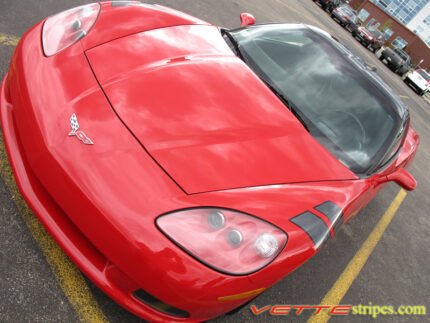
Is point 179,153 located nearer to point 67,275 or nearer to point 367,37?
point 67,275

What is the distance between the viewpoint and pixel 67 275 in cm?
174

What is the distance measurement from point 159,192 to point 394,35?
4431 centimetres

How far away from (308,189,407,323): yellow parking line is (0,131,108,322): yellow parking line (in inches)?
59.8

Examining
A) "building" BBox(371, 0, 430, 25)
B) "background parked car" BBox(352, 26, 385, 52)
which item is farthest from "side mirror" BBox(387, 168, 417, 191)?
"building" BBox(371, 0, 430, 25)

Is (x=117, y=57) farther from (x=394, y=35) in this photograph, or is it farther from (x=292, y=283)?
(x=394, y=35)

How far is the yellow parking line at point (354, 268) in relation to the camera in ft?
8.26

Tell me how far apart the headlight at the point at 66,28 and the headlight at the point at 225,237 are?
53.2 inches

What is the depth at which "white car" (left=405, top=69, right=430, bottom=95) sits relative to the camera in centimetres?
1759

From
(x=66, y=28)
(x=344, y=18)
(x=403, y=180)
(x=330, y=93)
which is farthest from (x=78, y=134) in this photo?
(x=344, y=18)

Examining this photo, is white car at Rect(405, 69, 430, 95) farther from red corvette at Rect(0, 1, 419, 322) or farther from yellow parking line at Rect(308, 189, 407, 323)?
red corvette at Rect(0, 1, 419, 322)

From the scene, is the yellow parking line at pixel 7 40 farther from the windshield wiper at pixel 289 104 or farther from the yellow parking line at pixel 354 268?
the yellow parking line at pixel 354 268

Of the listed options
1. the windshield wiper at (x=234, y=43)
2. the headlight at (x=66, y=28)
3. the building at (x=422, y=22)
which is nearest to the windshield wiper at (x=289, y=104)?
the windshield wiper at (x=234, y=43)

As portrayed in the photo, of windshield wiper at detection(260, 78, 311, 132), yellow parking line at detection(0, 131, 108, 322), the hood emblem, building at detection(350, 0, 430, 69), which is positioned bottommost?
yellow parking line at detection(0, 131, 108, 322)

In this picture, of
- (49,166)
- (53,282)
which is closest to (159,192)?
(49,166)
